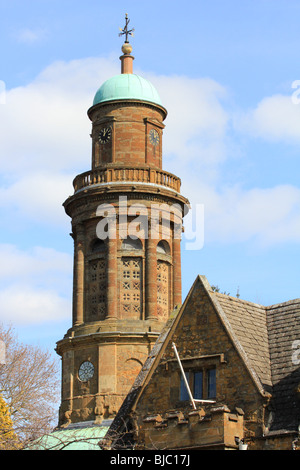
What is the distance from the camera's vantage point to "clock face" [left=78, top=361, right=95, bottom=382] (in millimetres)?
54125

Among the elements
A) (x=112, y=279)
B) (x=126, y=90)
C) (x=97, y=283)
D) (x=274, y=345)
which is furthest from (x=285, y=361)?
(x=126, y=90)

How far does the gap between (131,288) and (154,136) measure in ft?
28.8

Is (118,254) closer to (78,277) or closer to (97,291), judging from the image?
(97,291)

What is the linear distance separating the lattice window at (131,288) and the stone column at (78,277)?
2458 millimetres

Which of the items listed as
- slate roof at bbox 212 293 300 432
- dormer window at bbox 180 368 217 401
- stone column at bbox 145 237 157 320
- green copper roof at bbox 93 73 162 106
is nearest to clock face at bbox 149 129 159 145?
green copper roof at bbox 93 73 162 106

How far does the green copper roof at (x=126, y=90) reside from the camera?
187 feet

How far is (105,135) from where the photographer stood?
57000 mm

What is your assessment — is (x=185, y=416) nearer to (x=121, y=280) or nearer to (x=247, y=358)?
(x=247, y=358)

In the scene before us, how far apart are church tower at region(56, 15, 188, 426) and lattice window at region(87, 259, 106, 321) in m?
0.05

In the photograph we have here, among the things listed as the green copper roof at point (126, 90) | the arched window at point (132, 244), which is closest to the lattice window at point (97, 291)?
the arched window at point (132, 244)

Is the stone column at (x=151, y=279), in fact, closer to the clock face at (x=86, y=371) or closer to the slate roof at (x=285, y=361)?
the clock face at (x=86, y=371)

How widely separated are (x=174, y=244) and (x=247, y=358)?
93.1 feet

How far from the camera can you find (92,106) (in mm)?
57594
